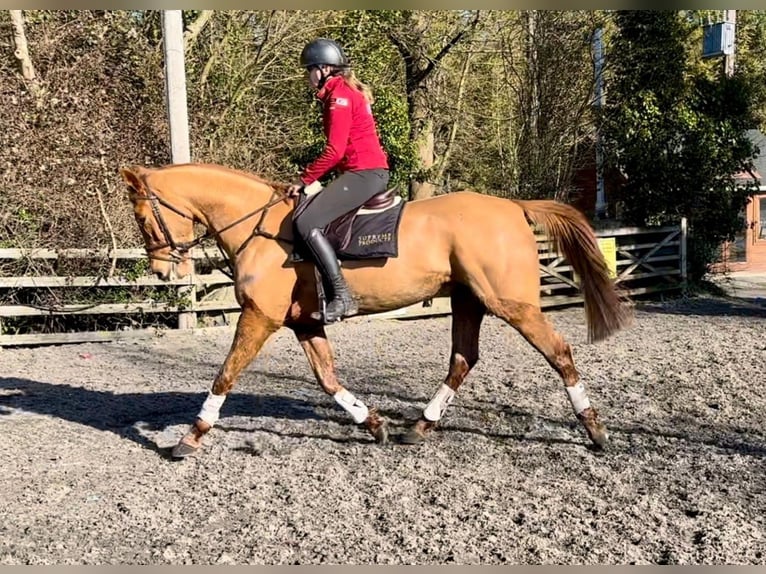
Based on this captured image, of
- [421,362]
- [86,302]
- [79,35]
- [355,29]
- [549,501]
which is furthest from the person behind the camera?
[355,29]

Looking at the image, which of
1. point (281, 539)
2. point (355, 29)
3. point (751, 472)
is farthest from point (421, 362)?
point (355, 29)

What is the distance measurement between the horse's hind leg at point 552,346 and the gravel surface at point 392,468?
0.25 meters

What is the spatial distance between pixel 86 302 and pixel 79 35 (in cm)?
445

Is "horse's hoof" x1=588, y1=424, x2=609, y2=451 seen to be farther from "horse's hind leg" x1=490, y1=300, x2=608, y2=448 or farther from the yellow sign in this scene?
the yellow sign

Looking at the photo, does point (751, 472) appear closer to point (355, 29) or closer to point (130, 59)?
point (130, 59)

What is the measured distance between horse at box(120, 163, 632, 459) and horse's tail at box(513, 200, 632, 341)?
21cm

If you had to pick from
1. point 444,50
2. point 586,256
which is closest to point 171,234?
point 586,256

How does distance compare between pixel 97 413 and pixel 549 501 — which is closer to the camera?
pixel 549 501

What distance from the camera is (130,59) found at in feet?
41.2

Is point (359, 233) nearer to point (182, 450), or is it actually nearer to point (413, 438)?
point (413, 438)

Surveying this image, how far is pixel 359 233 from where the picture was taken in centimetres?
511

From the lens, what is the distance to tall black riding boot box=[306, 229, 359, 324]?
498cm

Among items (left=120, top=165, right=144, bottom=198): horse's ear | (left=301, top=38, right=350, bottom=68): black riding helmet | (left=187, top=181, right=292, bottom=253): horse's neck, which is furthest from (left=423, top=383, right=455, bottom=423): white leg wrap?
(left=120, top=165, right=144, bottom=198): horse's ear

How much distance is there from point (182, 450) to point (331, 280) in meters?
1.58
